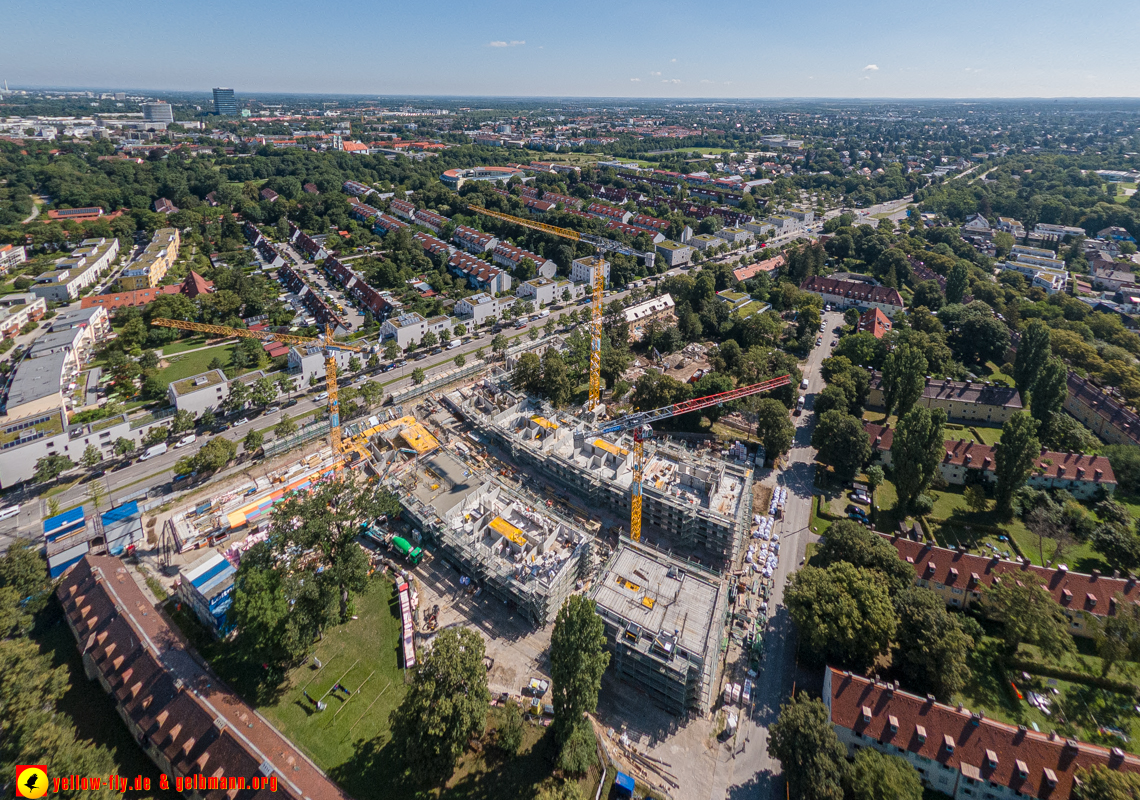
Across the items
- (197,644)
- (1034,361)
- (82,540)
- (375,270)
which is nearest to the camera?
(197,644)

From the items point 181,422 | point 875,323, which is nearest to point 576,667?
point 181,422

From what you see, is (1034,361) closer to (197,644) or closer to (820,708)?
(820,708)

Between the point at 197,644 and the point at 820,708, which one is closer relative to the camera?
the point at 820,708

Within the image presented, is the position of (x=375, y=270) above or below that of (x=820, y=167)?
below

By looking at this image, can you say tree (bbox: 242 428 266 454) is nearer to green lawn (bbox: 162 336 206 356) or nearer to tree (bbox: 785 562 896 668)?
green lawn (bbox: 162 336 206 356)

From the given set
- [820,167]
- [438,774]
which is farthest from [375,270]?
[820,167]

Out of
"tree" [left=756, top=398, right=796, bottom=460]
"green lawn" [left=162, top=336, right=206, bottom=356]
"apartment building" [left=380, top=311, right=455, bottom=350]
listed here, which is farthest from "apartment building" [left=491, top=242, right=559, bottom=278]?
"tree" [left=756, top=398, right=796, bottom=460]

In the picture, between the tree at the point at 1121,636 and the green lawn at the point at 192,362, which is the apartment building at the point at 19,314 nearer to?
the green lawn at the point at 192,362


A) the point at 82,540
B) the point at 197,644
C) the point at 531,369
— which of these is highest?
the point at 531,369
